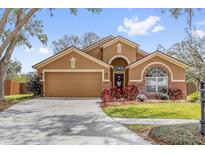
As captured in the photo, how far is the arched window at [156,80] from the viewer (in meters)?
24.5

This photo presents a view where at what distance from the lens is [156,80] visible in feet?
80.5

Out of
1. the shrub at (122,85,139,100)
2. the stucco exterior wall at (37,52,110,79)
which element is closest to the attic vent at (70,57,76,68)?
the stucco exterior wall at (37,52,110,79)

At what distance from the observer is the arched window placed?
24.5 m

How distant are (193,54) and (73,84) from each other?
13.8 metres

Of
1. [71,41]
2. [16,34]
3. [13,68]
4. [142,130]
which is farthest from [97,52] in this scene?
[142,130]

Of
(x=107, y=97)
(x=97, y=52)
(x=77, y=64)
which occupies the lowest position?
(x=107, y=97)

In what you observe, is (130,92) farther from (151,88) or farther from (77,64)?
(77,64)

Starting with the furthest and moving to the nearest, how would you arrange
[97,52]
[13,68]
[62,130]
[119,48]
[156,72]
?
[13,68], [97,52], [119,48], [156,72], [62,130]

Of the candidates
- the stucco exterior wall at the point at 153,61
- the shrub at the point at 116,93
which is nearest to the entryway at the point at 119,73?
the stucco exterior wall at the point at 153,61

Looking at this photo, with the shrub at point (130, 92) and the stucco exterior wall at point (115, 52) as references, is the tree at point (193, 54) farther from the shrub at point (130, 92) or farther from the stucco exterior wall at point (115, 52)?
the shrub at point (130, 92)

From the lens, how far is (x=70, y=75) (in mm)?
24781

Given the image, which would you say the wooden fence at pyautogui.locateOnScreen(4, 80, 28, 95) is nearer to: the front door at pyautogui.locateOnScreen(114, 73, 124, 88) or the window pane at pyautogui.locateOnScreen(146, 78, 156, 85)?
the front door at pyautogui.locateOnScreen(114, 73, 124, 88)
